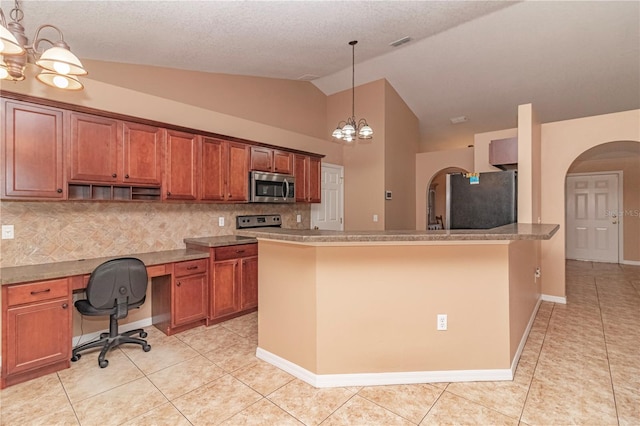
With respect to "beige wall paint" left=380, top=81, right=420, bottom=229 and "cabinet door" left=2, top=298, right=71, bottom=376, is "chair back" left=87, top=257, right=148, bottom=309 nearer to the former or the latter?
"cabinet door" left=2, top=298, right=71, bottom=376

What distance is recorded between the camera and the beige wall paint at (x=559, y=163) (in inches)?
158

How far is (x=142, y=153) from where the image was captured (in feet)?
10.1

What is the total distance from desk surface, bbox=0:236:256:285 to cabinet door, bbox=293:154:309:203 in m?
1.47

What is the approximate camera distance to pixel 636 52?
414 centimetres

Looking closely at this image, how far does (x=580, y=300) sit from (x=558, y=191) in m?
1.56

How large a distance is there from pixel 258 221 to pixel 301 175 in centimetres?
97

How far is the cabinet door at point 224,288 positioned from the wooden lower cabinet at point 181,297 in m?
0.09

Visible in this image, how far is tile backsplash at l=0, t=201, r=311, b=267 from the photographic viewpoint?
8.64ft

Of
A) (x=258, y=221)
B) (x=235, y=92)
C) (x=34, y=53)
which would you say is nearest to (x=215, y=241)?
(x=258, y=221)

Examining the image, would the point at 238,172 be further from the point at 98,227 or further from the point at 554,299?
the point at 554,299

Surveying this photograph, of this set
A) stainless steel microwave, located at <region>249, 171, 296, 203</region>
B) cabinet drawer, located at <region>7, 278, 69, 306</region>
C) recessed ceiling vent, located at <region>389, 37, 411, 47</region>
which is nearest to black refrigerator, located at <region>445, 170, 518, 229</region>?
recessed ceiling vent, located at <region>389, 37, 411, 47</region>

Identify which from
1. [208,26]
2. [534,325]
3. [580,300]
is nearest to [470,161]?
[580,300]

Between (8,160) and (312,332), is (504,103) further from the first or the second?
(8,160)

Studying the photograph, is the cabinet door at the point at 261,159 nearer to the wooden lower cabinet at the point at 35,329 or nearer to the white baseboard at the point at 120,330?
the white baseboard at the point at 120,330
